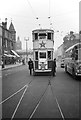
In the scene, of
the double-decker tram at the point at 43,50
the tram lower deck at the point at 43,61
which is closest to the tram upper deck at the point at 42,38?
the double-decker tram at the point at 43,50

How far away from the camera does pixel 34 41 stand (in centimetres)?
1984

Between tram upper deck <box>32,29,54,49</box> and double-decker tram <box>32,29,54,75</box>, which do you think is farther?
tram upper deck <box>32,29,54,49</box>

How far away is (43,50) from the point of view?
1906 centimetres

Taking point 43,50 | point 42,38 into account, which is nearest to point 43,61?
point 43,50

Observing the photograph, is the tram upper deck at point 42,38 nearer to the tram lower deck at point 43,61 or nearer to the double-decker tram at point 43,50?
the double-decker tram at point 43,50

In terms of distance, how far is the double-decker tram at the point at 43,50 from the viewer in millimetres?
19031

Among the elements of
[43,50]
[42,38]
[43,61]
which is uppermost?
[42,38]

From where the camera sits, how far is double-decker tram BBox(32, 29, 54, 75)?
19.0m

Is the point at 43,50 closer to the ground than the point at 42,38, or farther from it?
closer to the ground

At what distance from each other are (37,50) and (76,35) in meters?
69.5

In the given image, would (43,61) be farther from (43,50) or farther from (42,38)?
(42,38)

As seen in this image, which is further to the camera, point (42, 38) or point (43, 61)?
point (42, 38)

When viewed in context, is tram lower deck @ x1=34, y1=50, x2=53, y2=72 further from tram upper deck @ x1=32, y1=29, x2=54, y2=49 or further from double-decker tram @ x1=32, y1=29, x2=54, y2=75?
→ tram upper deck @ x1=32, y1=29, x2=54, y2=49

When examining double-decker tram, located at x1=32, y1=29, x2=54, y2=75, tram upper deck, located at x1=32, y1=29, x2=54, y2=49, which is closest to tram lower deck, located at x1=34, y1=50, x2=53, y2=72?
double-decker tram, located at x1=32, y1=29, x2=54, y2=75
